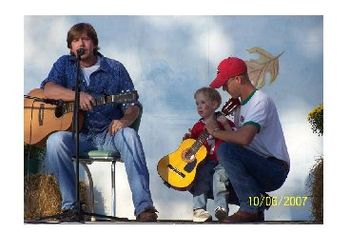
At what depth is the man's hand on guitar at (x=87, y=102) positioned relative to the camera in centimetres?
935

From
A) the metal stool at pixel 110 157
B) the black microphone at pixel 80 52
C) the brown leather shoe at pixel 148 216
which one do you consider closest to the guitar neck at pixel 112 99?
the metal stool at pixel 110 157

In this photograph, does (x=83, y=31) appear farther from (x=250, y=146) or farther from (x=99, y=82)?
(x=250, y=146)

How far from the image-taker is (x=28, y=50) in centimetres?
942

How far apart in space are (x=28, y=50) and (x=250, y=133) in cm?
194

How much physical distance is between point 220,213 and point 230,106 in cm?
87

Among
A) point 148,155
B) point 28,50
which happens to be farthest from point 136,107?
point 28,50

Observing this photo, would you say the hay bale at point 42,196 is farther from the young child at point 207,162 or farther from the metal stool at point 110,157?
the young child at point 207,162

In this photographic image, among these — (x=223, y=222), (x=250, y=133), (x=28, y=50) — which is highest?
(x=28, y=50)

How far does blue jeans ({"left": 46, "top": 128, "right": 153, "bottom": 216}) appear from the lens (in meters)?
9.33

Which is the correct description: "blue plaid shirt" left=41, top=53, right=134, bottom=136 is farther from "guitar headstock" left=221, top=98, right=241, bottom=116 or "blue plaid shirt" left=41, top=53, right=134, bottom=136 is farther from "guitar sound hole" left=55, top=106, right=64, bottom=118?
"guitar headstock" left=221, top=98, right=241, bottom=116
